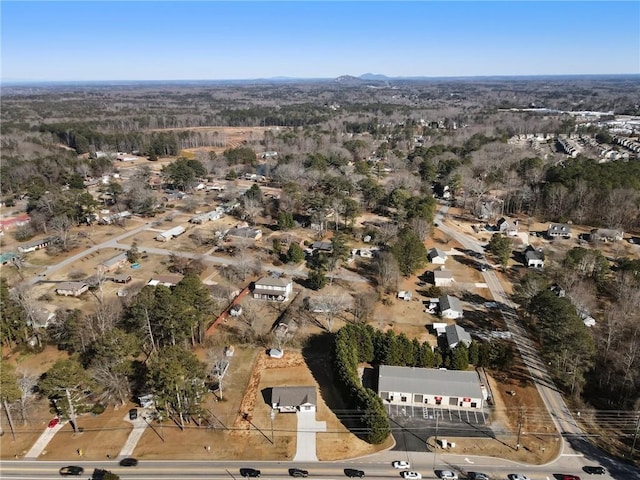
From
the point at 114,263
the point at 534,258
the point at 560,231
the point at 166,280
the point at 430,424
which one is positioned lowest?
the point at 430,424

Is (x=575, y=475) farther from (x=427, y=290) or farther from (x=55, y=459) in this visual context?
(x=55, y=459)

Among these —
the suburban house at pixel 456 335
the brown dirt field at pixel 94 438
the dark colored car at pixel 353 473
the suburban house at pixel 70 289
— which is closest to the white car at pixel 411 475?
the dark colored car at pixel 353 473

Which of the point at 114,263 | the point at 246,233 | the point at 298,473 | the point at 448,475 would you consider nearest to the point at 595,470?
the point at 448,475

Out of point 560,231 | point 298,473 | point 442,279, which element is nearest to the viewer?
point 298,473

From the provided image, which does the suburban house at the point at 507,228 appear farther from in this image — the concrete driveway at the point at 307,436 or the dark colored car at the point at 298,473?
the dark colored car at the point at 298,473

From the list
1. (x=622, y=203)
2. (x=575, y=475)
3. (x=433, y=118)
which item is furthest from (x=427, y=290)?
(x=433, y=118)

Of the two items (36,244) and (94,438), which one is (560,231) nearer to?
(94,438)
